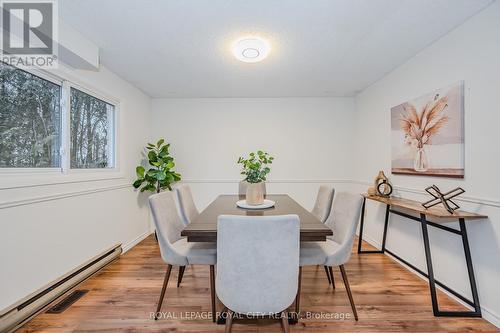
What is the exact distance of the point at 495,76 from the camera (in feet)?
5.61

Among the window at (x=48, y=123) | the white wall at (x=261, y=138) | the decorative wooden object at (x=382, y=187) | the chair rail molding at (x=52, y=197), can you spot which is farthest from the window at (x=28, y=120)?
the decorative wooden object at (x=382, y=187)

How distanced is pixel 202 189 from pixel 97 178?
1.80 meters

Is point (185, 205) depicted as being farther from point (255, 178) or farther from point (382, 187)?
point (382, 187)

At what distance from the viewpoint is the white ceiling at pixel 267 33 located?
68.4 inches

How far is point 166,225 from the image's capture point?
1926 mm

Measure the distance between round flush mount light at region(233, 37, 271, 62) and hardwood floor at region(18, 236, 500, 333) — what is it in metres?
2.29

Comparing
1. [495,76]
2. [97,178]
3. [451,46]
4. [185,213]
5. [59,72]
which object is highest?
[451,46]

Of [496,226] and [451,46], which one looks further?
[451,46]

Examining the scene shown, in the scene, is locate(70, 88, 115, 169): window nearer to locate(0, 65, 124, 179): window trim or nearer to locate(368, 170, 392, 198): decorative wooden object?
locate(0, 65, 124, 179): window trim

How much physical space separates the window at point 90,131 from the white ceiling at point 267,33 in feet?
1.68

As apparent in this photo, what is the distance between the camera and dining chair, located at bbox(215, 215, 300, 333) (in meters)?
1.25

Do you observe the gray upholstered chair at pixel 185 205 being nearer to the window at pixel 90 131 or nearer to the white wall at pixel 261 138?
the window at pixel 90 131

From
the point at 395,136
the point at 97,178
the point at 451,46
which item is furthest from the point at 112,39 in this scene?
the point at 395,136

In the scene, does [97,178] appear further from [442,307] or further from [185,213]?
[442,307]
